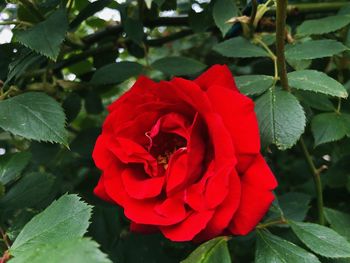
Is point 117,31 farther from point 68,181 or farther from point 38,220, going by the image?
point 38,220

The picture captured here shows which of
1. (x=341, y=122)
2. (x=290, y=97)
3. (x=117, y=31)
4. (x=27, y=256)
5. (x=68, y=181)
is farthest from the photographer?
(x=68, y=181)

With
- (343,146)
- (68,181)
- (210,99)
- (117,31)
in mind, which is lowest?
(68,181)

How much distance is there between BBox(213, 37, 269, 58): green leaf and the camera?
78cm

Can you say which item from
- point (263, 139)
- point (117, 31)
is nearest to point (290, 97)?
point (263, 139)

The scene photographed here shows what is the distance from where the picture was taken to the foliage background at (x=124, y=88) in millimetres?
567

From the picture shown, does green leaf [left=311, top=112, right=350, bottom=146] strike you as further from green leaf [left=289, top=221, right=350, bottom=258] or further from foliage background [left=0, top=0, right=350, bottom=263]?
green leaf [left=289, top=221, right=350, bottom=258]

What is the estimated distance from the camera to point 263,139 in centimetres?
61

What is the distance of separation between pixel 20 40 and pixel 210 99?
275 millimetres

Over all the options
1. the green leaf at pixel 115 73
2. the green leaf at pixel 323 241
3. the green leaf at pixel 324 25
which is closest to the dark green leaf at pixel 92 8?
the green leaf at pixel 115 73

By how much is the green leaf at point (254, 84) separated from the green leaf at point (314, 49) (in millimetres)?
82

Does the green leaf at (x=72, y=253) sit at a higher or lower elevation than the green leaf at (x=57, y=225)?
higher

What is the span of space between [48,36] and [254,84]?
0.92 feet

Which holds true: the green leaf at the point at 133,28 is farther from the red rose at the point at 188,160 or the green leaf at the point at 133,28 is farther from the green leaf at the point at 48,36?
the red rose at the point at 188,160

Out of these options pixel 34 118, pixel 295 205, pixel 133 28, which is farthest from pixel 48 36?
pixel 295 205
